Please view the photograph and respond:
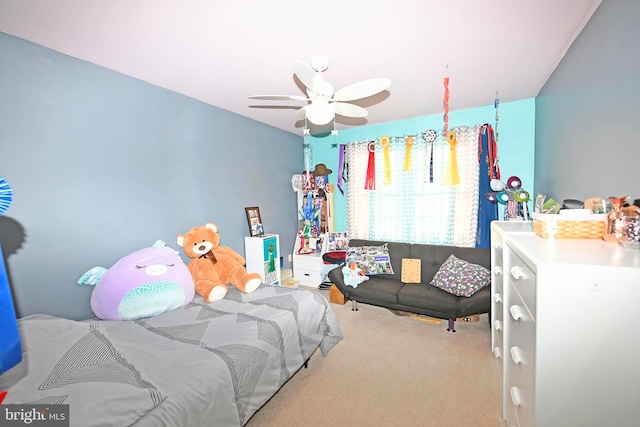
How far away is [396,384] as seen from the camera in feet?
6.72

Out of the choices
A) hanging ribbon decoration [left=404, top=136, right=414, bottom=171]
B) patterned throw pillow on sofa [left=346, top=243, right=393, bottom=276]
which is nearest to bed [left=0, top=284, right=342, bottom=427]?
patterned throw pillow on sofa [left=346, top=243, right=393, bottom=276]

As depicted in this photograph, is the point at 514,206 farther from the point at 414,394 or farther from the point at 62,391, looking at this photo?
the point at 62,391

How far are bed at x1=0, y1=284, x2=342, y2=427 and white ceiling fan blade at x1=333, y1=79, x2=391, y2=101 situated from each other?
1.60 metres

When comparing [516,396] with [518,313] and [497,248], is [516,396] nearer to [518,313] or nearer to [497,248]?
[518,313]

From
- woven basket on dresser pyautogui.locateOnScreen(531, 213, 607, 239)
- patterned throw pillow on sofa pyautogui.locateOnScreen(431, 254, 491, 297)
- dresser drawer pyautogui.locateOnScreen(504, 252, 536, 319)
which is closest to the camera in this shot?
dresser drawer pyautogui.locateOnScreen(504, 252, 536, 319)

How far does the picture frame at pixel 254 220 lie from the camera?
369 cm

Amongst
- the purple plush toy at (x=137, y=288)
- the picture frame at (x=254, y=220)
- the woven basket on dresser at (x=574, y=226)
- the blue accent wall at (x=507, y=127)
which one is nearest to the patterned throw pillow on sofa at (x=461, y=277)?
the blue accent wall at (x=507, y=127)

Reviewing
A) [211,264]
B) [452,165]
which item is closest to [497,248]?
[452,165]

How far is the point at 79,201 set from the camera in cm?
212

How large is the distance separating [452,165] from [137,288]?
12.2ft

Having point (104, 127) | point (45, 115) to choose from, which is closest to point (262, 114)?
point (104, 127)

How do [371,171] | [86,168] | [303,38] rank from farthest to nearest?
[371,171] < [86,168] < [303,38]

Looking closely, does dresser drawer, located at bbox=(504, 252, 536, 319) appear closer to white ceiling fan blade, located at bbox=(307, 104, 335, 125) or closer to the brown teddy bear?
white ceiling fan blade, located at bbox=(307, 104, 335, 125)

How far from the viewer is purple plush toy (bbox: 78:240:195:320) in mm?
1965
